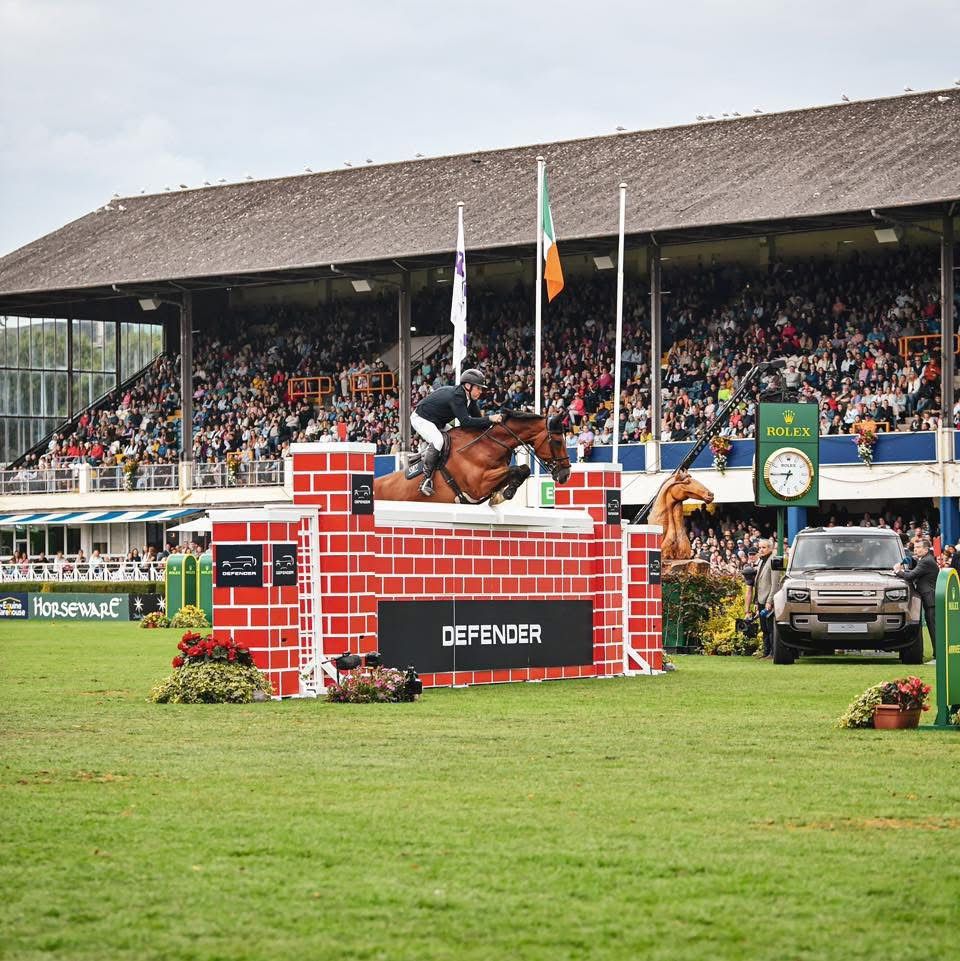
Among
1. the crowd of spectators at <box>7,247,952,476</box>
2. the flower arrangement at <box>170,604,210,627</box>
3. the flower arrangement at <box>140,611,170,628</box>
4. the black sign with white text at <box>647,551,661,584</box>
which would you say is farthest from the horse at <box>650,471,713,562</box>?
the flower arrangement at <box>140,611,170,628</box>

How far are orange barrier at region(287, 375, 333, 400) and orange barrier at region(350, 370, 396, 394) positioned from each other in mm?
870

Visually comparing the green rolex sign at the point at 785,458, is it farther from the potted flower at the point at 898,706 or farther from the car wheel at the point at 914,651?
the potted flower at the point at 898,706

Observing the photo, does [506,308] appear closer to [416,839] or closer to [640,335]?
[640,335]

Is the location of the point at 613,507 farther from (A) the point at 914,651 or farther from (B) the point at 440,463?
(A) the point at 914,651

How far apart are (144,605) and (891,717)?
31.4m

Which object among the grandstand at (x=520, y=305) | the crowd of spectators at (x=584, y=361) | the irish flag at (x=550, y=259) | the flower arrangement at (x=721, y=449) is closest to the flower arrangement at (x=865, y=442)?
the crowd of spectators at (x=584, y=361)

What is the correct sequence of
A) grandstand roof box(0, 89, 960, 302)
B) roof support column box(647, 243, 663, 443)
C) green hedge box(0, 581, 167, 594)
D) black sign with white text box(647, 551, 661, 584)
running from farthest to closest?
green hedge box(0, 581, 167, 594) < roof support column box(647, 243, 663, 443) < grandstand roof box(0, 89, 960, 302) < black sign with white text box(647, 551, 661, 584)

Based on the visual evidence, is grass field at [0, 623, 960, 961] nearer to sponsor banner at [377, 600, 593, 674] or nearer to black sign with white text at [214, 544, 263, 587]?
black sign with white text at [214, 544, 263, 587]

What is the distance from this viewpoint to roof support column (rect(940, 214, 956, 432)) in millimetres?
40875

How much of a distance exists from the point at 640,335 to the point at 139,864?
140ft

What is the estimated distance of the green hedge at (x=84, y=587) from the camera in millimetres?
45219

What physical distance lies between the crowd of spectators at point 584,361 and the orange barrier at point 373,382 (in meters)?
0.12

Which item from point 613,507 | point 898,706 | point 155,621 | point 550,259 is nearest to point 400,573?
point 613,507

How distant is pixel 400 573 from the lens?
62.5ft
